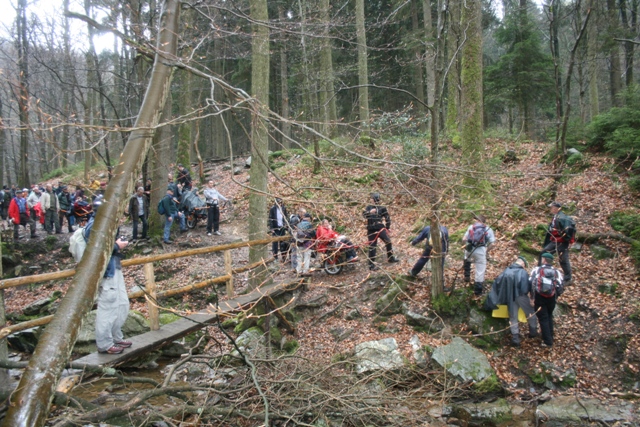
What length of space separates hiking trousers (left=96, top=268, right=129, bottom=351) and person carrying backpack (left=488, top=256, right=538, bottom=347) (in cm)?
644

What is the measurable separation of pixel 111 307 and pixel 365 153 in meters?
4.27

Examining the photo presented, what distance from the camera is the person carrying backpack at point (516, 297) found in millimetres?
7410

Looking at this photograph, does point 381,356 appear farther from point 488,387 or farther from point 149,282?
point 149,282

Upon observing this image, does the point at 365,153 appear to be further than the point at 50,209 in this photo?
No

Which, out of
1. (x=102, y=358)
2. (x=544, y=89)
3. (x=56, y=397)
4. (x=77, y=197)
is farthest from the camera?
(x=544, y=89)

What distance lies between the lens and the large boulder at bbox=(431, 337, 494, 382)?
22.3 feet

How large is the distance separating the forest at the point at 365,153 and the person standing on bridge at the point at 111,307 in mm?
1098

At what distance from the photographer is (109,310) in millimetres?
5574

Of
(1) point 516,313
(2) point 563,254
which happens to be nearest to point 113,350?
(1) point 516,313

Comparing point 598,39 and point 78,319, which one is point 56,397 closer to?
point 78,319

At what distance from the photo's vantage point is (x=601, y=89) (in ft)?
87.1

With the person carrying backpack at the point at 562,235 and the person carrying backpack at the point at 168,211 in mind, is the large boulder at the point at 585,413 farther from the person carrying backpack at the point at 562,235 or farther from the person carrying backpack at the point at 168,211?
the person carrying backpack at the point at 168,211

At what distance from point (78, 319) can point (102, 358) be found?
226 cm

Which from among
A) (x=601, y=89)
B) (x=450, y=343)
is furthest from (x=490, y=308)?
(x=601, y=89)
